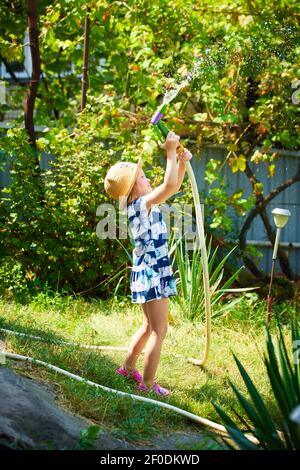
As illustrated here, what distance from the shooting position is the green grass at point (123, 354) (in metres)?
3.66

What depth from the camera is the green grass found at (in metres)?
3.66

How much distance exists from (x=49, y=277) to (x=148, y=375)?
259cm

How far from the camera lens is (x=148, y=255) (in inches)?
165

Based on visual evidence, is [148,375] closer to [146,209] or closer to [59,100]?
[146,209]

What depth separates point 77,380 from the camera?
3926 mm

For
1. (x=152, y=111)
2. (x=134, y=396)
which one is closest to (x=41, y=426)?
(x=134, y=396)

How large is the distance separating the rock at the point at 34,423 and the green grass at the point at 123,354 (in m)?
0.21

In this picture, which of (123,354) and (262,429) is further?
(123,354)

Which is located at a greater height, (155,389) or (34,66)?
Result: (34,66)

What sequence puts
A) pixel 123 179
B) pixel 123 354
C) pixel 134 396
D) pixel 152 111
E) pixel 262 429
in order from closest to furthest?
pixel 262 429 → pixel 134 396 → pixel 123 179 → pixel 123 354 → pixel 152 111

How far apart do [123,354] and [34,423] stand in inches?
72.4

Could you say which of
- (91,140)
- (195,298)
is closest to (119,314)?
(195,298)

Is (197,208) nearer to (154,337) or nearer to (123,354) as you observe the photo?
(154,337)

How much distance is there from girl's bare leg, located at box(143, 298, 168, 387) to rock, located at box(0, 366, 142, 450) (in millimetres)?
737
